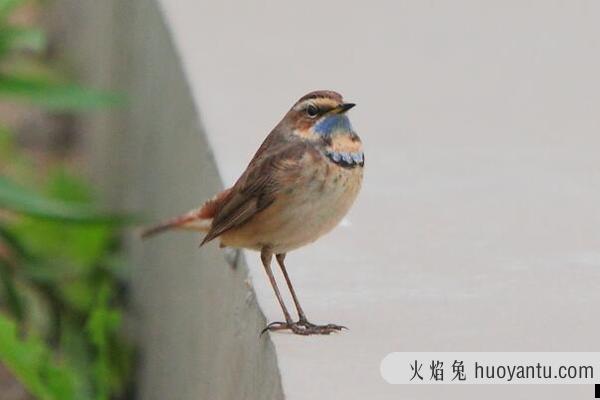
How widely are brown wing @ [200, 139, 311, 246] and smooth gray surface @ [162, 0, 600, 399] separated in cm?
18

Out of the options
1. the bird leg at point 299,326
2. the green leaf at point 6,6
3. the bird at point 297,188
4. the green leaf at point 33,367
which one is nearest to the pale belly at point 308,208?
the bird at point 297,188

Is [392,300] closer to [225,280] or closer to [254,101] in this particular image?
[225,280]

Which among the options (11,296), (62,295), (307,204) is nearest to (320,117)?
(307,204)

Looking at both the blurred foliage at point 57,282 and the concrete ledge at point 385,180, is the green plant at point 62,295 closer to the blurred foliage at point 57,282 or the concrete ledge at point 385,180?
the blurred foliage at point 57,282

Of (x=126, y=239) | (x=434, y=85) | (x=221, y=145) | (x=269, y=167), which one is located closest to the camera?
(x=269, y=167)

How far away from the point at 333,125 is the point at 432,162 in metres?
1.44

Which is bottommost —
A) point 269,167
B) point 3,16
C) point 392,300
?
point 392,300

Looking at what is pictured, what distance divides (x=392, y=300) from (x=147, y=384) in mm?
3029

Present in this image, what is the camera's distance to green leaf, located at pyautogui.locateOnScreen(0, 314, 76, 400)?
18.2 ft

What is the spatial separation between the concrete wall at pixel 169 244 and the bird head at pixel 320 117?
45 cm

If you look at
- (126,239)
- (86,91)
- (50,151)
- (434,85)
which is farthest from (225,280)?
(50,151)

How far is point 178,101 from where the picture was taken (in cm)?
663

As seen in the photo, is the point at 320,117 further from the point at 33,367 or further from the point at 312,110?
the point at 33,367

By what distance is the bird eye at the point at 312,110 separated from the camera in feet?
15.3
